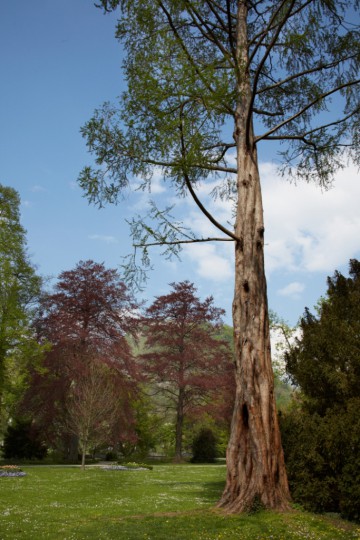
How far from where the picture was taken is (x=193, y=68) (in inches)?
303

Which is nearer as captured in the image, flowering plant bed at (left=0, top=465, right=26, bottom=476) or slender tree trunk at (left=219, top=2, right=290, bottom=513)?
slender tree trunk at (left=219, top=2, right=290, bottom=513)

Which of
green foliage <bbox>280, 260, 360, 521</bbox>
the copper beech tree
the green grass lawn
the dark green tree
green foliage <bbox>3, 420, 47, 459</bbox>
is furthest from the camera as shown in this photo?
green foliage <bbox>3, 420, 47, 459</bbox>

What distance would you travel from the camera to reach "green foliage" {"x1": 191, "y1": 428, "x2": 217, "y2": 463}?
33312 millimetres

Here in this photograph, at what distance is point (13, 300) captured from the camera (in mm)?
22719

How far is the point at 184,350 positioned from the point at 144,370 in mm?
3365

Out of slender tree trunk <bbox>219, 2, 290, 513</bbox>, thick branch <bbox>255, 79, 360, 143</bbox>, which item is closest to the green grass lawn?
slender tree trunk <bbox>219, 2, 290, 513</bbox>

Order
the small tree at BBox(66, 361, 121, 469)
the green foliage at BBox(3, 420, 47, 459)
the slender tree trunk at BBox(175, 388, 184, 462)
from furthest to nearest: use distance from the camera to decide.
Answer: the slender tree trunk at BBox(175, 388, 184, 462), the green foliage at BBox(3, 420, 47, 459), the small tree at BBox(66, 361, 121, 469)

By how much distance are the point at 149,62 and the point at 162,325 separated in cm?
2509

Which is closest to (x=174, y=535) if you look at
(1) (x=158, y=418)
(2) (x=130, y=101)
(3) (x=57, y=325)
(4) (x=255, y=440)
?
(4) (x=255, y=440)

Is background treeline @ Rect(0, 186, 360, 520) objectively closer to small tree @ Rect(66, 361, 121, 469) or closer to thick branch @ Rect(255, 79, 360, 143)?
small tree @ Rect(66, 361, 121, 469)

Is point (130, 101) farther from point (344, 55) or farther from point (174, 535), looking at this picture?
point (174, 535)

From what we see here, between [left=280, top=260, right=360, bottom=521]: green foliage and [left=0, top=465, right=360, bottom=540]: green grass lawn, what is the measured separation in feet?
2.35

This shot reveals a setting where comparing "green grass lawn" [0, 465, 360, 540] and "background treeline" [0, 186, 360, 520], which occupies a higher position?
"background treeline" [0, 186, 360, 520]

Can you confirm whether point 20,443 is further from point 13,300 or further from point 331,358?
point 331,358
